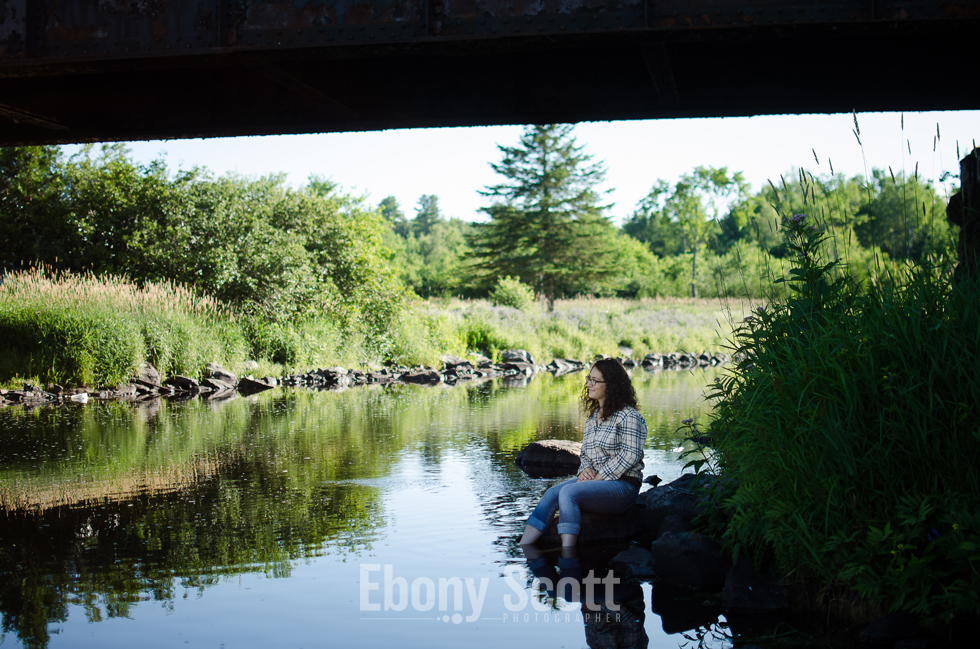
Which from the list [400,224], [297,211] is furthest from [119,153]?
[400,224]

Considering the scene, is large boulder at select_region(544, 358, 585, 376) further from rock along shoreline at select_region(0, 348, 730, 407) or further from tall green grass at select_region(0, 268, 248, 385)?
tall green grass at select_region(0, 268, 248, 385)

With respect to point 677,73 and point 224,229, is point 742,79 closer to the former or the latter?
point 677,73

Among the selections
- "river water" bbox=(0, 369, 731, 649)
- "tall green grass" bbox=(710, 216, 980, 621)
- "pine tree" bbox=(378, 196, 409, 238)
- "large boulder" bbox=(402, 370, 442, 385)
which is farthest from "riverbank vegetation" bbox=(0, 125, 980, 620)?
"pine tree" bbox=(378, 196, 409, 238)

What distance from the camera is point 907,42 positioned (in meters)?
7.12

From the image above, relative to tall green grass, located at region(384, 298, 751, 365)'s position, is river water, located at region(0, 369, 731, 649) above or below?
below

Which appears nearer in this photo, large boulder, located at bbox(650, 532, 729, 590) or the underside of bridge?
large boulder, located at bbox(650, 532, 729, 590)

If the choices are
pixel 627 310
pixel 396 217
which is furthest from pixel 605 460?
pixel 396 217

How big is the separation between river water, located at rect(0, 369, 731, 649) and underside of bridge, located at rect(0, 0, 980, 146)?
3.30m

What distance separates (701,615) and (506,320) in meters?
26.9

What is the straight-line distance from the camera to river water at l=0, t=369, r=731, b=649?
14.0ft

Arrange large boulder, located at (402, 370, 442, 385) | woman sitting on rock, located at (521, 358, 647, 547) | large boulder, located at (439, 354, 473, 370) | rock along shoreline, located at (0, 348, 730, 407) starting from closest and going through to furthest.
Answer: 1. woman sitting on rock, located at (521, 358, 647, 547)
2. rock along shoreline, located at (0, 348, 730, 407)
3. large boulder, located at (402, 370, 442, 385)
4. large boulder, located at (439, 354, 473, 370)

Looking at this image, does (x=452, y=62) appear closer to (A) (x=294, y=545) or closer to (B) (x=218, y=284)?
(A) (x=294, y=545)

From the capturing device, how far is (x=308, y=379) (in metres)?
19.5

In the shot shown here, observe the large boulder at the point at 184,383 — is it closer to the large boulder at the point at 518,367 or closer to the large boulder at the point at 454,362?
the large boulder at the point at 454,362
